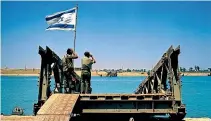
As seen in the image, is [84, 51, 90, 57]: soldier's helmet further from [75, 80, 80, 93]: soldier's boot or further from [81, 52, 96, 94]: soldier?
[75, 80, 80, 93]: soldier's boot

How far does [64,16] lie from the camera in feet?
66.8

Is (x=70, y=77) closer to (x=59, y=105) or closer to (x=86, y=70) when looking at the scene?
(x=86, y=70)

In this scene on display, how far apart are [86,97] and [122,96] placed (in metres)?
1.41

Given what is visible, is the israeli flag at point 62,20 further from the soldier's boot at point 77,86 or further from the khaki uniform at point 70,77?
the soldier's boot at point 77,86

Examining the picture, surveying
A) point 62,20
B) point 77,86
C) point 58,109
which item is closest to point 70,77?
point 77,86

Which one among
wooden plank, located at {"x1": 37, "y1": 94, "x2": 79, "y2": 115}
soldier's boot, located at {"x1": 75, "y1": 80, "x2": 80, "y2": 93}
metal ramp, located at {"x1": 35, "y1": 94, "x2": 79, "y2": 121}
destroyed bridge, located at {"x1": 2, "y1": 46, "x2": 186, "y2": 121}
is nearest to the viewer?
metal ramp, located at {"x1": 35, "y1": 94, "x2": 79, "y2": 121}

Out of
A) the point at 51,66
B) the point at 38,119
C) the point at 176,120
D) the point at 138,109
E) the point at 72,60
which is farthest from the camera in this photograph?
the point at 72,60

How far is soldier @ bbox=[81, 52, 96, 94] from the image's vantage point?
16.7 meters

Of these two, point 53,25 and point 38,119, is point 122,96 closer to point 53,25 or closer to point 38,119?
point 38,119

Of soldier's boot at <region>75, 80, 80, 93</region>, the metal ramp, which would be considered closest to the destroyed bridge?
the metal ramp

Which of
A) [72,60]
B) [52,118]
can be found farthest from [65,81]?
[52,118]

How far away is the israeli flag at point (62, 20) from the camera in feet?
64.7

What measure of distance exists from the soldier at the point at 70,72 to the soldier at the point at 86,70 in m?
0.77

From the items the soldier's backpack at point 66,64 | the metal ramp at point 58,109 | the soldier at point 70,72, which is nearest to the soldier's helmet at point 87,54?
the soldier at point 70,72
